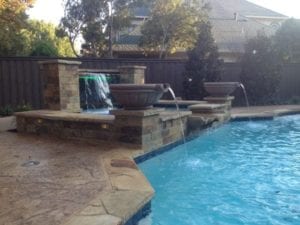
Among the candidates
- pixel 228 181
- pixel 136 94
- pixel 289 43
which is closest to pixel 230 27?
pixel 289 43

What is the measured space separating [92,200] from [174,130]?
3351 mm

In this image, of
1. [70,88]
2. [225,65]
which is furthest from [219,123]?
[225,65]

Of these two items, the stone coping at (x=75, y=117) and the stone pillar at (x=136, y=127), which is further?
the stone coping at (x=75, y=117)

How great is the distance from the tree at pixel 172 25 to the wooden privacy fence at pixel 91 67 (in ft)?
13.1

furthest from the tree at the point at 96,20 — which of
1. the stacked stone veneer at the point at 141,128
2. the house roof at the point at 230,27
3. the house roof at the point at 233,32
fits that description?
the stacked stone veneer at the point at 141,128

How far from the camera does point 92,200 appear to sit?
9.09 ft

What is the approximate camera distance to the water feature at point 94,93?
28.5ft

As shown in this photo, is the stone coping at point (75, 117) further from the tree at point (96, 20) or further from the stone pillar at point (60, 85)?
the tree at point (96, 20)

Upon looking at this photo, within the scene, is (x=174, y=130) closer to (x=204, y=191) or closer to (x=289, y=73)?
(x=204, y=191)

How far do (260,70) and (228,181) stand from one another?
9.45 metres

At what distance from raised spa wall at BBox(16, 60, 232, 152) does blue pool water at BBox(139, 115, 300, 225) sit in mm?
353

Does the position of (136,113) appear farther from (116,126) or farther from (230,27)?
(230,27)

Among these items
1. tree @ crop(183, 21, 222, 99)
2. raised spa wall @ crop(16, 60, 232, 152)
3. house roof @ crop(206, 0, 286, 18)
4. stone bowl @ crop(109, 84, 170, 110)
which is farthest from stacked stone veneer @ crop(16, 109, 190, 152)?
house roof @ crop(206, 0, 286, 18)

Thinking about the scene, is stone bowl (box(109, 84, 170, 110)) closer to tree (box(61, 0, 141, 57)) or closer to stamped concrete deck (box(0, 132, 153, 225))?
stamped concrete deck (box(0, 132, 153, 225))
